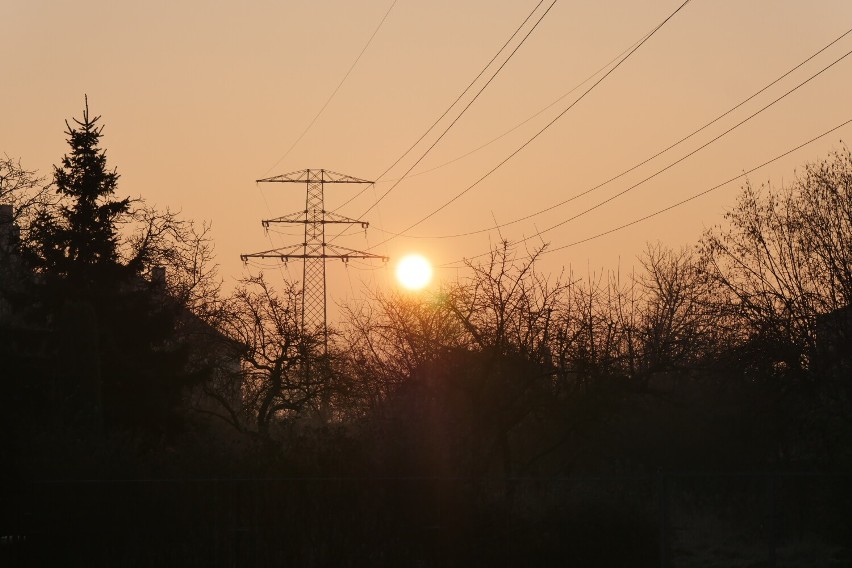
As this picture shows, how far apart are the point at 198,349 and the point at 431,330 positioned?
68.9 ft

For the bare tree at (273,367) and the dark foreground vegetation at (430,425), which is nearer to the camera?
the dark foreground vegetation at (430,425)

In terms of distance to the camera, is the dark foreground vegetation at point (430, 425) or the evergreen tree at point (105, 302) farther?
the evergreen tree at point (105, 302)

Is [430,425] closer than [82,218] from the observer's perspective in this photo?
Yes

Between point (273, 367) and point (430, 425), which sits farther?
point (273, 367)

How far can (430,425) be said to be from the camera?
23.0m

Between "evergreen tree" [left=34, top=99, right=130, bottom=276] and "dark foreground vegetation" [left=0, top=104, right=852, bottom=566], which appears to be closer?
"dark foreground vegetation" [left=0, top=104, right=852, bottom=566]

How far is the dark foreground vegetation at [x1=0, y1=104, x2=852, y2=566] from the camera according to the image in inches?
793

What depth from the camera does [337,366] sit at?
1690 inches

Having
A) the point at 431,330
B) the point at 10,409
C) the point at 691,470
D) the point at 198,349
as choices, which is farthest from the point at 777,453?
the point at 198,349

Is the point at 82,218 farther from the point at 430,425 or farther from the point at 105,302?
the point at 430,425

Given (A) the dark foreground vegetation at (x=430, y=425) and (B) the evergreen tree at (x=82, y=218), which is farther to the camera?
(B) the evergreen tree at (x=82, y=218)

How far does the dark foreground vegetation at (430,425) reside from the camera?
20.1 m

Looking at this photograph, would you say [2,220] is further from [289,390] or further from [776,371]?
[776,371]

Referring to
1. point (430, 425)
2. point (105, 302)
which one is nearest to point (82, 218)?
point (105, 302)
